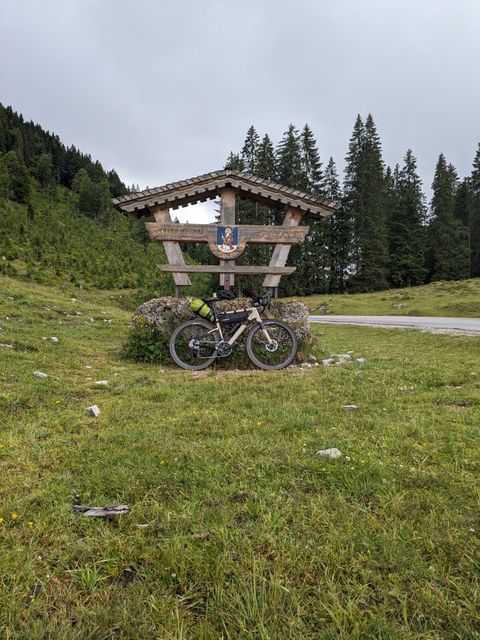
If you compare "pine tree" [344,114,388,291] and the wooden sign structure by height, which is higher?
"pine tree" [344,114,388,291]

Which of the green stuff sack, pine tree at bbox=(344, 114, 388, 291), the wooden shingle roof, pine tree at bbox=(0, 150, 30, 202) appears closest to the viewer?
the green stuff sack

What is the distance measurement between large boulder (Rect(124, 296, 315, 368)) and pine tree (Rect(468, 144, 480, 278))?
58199mm

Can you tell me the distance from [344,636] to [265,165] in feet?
179

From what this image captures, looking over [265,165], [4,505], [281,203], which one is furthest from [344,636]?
[265,165]

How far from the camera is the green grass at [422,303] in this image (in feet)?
84.0

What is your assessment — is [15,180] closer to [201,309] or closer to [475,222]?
[201,309]

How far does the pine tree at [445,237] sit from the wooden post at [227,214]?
5607cm

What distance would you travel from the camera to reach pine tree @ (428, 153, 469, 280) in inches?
2263

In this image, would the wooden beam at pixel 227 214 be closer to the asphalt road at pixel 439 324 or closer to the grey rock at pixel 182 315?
the grey rock at pixel 182 315

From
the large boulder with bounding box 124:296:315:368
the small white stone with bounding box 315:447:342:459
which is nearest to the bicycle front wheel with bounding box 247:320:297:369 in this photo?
the large boulder with bounding box 124:296:315:368

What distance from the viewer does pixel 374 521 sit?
7.88 ft

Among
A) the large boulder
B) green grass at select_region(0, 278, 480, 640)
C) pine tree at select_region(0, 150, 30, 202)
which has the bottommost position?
green grass at select_region(0, 278, 480, 640)

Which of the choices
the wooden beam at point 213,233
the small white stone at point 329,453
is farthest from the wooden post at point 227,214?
the small white stone at point 329,453

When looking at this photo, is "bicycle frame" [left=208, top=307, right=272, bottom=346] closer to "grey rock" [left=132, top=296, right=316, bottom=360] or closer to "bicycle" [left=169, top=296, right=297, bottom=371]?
"bicycle" [left=169, top=296, right=297, bottom=371]
